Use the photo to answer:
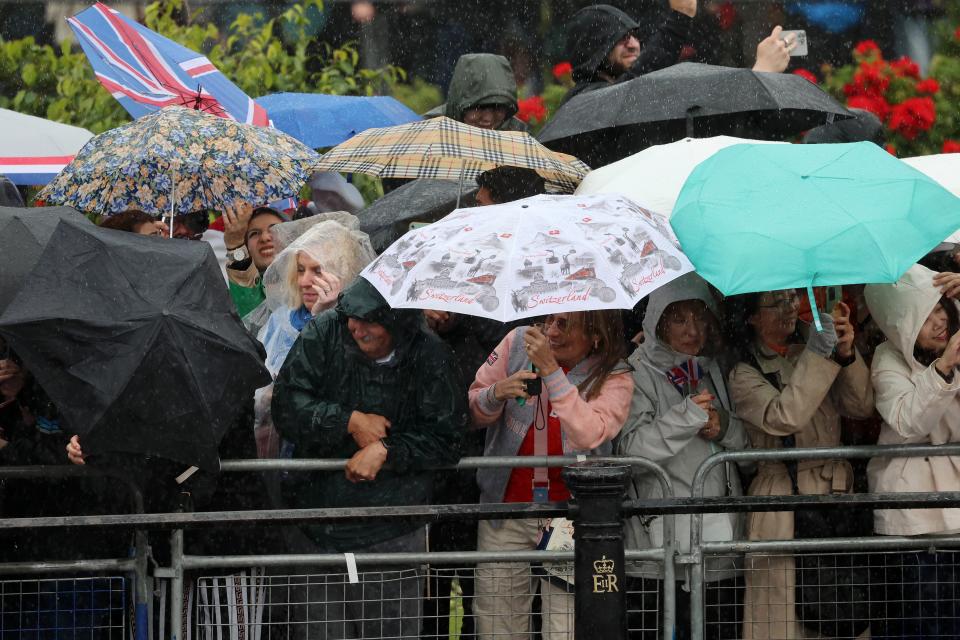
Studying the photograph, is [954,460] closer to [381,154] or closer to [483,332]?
[483,332]

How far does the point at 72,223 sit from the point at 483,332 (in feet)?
6.61

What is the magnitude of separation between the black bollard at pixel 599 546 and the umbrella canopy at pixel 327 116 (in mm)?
4738

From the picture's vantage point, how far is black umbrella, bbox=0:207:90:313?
230 inches

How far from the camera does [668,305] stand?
6.21 meters

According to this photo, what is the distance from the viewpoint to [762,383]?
619 cm

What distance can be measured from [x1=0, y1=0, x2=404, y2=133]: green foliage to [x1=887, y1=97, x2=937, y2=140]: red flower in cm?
381

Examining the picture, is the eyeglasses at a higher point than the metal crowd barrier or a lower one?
higher

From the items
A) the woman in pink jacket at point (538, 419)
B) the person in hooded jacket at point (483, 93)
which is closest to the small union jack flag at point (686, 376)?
the woman in pink jacket at point (538, 419)

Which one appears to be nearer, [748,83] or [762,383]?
[762,383]

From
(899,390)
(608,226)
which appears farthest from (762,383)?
(608,226)

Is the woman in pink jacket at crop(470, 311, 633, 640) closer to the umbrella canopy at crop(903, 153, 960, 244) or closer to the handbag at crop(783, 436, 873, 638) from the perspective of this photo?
the handbag at crop(783, 436, 873, 638)

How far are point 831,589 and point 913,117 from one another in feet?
16.7

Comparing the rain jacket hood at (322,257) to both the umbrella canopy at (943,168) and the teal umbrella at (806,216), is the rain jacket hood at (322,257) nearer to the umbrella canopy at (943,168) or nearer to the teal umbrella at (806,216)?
the teal umbrella at (806,216)

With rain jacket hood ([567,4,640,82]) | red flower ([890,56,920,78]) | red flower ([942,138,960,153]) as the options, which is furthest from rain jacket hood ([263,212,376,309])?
red flower ([890,56,920,78])
